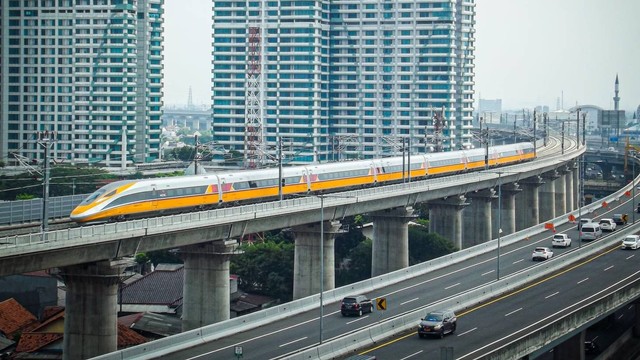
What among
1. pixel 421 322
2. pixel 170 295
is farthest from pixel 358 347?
pixel 170 295

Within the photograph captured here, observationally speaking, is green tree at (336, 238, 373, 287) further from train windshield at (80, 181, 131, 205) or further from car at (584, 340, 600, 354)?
train windshield at (80, 181, 131, 205)

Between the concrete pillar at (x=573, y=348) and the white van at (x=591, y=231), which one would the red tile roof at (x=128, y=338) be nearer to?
the concrete pillar at (x=573, y=348)

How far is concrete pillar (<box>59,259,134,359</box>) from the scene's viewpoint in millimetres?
68000

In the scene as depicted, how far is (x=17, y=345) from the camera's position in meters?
83.3

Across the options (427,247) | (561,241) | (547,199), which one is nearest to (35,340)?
(561,241)

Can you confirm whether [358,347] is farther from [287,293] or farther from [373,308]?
[287,293]

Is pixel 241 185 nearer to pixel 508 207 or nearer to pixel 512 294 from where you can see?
pixel 512 294

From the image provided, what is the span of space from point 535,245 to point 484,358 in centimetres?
5754

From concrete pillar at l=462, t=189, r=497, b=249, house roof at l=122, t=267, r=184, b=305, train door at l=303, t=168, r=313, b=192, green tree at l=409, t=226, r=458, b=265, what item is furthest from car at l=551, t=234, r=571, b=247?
house roof at l=122, t=267, r=184, b=305

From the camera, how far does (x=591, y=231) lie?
378 feet

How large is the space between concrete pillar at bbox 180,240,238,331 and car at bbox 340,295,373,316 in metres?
11.2

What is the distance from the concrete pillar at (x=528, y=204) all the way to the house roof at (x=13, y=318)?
3496 inches

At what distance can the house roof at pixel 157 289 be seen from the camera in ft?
323

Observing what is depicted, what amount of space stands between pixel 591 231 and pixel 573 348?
45143mm
